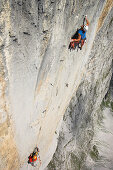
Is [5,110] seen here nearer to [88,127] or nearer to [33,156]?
[33,156]

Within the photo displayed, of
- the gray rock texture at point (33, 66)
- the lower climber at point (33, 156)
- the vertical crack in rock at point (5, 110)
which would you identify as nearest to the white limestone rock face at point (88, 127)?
the gray rock texture at point (33, 66)

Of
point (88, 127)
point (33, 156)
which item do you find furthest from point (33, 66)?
point (88, 127)

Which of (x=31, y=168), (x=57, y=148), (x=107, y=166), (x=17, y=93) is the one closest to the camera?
(x=17, y=93)

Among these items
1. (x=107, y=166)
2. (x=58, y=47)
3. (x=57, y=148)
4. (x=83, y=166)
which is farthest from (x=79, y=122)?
(x=58, y=47)

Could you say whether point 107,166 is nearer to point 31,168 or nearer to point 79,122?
point 79,122

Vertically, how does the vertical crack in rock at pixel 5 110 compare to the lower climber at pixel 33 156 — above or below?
above

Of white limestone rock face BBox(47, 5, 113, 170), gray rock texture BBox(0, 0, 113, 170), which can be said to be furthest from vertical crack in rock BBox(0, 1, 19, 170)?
white limestone rock face BBox(47, 5, 113, 170)

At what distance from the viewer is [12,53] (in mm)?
Answer: 2984

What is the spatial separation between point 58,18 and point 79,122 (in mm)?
6541

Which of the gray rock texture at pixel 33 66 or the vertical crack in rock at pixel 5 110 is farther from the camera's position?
the gray rock texture at pixel 33 66

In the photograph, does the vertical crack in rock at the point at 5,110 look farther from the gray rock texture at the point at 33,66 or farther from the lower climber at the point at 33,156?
the lower climber at the point at 33,156

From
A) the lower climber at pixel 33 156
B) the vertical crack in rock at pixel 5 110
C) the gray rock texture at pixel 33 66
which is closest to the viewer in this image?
the vertical crack in rock at pixel 5 110

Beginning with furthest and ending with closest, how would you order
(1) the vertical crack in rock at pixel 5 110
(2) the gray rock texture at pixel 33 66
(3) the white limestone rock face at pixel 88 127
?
(3) the white limestone rock face at pixel 88 127
(2) the gray rock texture at pixel 33 66
(1) the vertical crack in rock at pixel 5 110

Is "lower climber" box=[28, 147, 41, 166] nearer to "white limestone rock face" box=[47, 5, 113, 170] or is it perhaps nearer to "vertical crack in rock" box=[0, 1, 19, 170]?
"vertical crack in rock" box=[0, 1, 19, 170]
